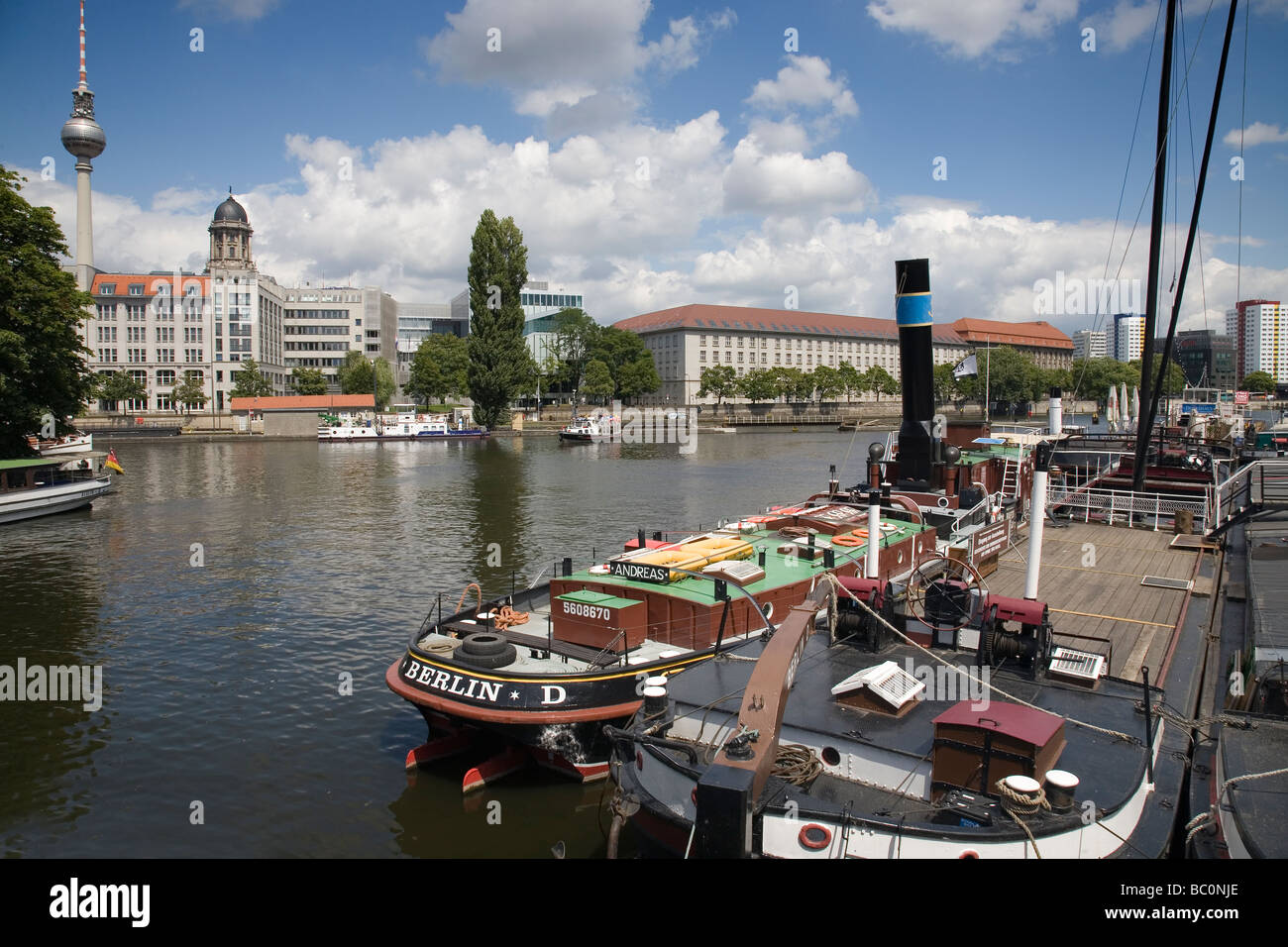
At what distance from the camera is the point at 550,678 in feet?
47.7

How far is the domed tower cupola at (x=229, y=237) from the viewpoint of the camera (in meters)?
150

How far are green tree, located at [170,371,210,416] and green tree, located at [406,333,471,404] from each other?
32305 mm

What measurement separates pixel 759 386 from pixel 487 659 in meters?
144

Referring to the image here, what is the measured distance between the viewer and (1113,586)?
17.5 meters

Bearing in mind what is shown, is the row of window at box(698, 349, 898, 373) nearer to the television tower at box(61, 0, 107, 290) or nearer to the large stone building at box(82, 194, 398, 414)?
the large stone building at box(82, 194, 398, 414)

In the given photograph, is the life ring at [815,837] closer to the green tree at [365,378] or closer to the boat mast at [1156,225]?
the boat mast at [1156,225]

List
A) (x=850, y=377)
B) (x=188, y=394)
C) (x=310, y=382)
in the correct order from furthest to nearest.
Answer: (x=850, y=377)
(x=310, y=382)
(x=188, y=394)

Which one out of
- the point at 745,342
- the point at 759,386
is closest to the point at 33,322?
the point at 759,386

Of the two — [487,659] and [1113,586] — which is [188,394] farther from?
[1113,586]

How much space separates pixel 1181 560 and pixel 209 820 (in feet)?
73.2

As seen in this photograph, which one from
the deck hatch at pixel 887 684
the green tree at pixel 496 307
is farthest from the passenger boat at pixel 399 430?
the deck hatch at pixel 887 684

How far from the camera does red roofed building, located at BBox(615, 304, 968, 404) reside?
169 metres
